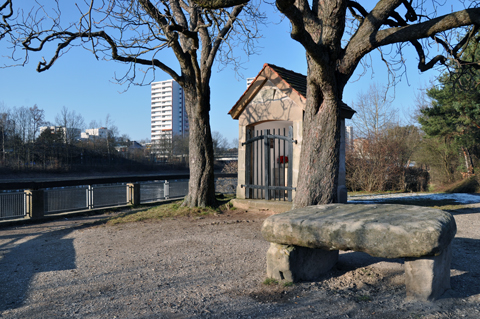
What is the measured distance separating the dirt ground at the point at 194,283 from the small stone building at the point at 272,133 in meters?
3.43

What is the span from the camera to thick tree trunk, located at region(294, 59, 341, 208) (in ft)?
21.2

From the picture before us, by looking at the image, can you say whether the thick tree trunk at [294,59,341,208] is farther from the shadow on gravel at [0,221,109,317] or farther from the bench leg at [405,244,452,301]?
the shadow on gravel at [0,221,109,317]

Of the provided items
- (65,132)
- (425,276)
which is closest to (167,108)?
(65,132)

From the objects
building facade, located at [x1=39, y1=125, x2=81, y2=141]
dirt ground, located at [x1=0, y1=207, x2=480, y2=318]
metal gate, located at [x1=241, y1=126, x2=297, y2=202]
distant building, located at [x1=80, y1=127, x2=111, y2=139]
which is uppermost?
distant building, located at [x1=80, y1=127, x2=111, y2=139]

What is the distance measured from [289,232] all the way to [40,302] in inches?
114

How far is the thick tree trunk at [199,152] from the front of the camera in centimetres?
1018

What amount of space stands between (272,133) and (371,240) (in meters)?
7.32

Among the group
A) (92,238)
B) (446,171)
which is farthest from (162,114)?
(92,238)

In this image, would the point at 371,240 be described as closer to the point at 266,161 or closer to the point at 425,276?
the point at 425,276

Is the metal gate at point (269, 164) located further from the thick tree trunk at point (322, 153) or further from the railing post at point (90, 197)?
the railing post at point (90, 197)

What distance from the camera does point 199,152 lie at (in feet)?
33.4

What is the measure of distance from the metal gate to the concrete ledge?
349mm

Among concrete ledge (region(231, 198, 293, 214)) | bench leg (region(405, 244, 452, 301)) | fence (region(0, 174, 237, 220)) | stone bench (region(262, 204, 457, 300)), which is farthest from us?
concrete ledge (region(231, 198, 293, 214))

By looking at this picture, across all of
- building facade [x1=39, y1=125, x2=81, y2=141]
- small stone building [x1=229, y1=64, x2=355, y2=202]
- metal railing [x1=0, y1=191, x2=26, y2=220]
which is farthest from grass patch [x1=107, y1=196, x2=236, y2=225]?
building facade [x1=39, y1=125, x2=81, y2=141]
